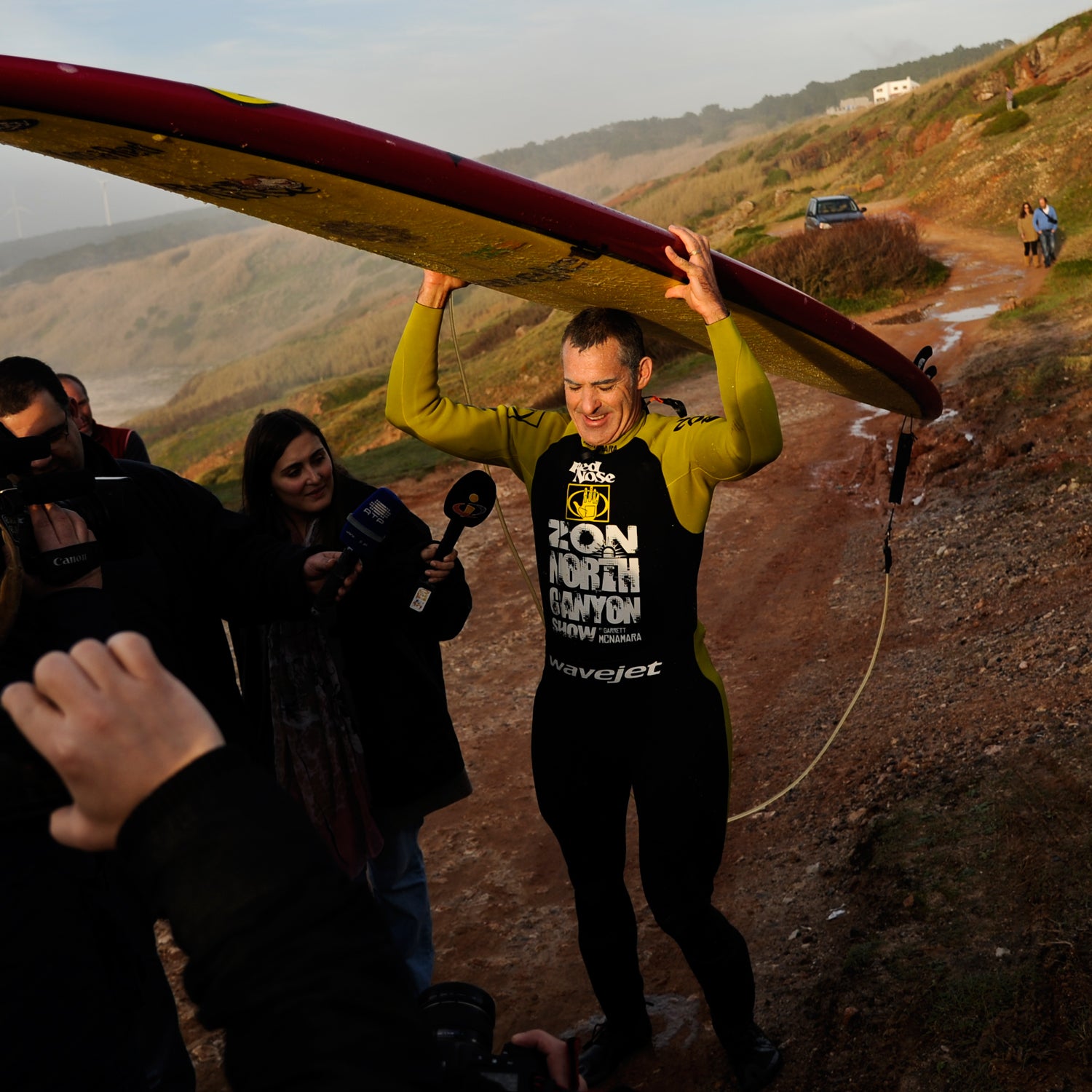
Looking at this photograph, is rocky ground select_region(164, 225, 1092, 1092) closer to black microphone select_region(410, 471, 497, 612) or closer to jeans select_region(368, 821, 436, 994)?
jeans select_region(368, 821, 436, 994)

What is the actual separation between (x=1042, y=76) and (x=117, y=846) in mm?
43573

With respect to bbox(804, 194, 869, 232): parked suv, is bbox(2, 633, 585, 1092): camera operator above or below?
below

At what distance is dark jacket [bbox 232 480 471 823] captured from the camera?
3.17 metres

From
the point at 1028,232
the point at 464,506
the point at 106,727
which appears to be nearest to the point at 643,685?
the point at 464,506

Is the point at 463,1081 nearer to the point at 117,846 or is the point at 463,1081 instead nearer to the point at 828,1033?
the point at 117,846

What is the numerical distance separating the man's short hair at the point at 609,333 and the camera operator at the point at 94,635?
976mm

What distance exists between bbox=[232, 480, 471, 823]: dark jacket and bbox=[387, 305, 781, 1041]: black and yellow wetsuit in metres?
0.38

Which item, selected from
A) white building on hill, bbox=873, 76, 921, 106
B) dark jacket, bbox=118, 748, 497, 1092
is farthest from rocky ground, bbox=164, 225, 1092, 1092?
white building on hill, bbox=873, 76, 921, 106

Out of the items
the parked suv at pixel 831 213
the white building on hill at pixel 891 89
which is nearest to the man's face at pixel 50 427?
the parked suv at pixel 831 213

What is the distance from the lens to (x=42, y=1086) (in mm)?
1470

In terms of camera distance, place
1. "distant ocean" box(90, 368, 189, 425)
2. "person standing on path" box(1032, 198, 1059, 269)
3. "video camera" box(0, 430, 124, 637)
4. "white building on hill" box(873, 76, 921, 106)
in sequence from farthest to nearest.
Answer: "white building on hill" box(873, 76, 921, 106) → "distant ocean" box(90, 368, 189, 425) → "person standing on path" box(1032, 198, 1059, 269) → "video camera" box(0, 430, 124, 637)

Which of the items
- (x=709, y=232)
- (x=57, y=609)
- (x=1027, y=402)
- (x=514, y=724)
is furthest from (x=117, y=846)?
(x=709, y=232)

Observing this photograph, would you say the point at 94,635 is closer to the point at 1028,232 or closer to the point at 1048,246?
the point at 1048,246

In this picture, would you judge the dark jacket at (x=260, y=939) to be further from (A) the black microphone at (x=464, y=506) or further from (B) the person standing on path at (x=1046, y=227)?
(B) the person standing on path at (x=1046, y=227)
